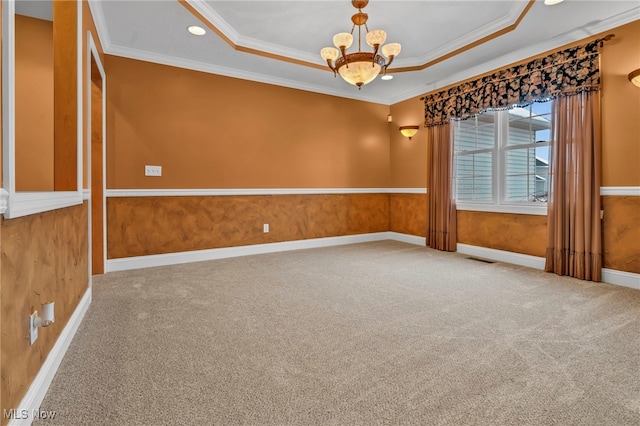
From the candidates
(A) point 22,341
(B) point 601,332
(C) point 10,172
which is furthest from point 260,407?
(B) point 601,332

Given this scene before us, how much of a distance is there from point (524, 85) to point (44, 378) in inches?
199

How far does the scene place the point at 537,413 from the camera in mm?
1418

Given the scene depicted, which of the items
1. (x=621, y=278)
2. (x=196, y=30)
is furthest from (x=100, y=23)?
(x=621, y=278)

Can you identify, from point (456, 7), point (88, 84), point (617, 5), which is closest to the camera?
point (88, 84)

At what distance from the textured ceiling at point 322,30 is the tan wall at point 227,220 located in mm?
1820

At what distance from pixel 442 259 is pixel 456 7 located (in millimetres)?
2977

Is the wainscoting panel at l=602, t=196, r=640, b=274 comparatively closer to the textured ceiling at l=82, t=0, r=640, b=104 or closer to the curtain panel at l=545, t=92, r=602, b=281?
the curtain panel at l=545, t=92, r=602, b=281

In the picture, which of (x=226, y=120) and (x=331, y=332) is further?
(x=226, y=120)

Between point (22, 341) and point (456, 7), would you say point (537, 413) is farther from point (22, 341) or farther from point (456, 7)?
point (456, 7)

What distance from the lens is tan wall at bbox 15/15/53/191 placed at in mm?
3113

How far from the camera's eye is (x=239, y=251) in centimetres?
471

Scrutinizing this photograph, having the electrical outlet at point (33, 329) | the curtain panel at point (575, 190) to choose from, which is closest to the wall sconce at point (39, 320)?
the electrical outlet at point (33, 329)

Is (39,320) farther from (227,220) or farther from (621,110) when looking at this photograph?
(621,110)

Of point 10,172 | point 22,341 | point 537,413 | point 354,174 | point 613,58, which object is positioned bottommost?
point 537,413
